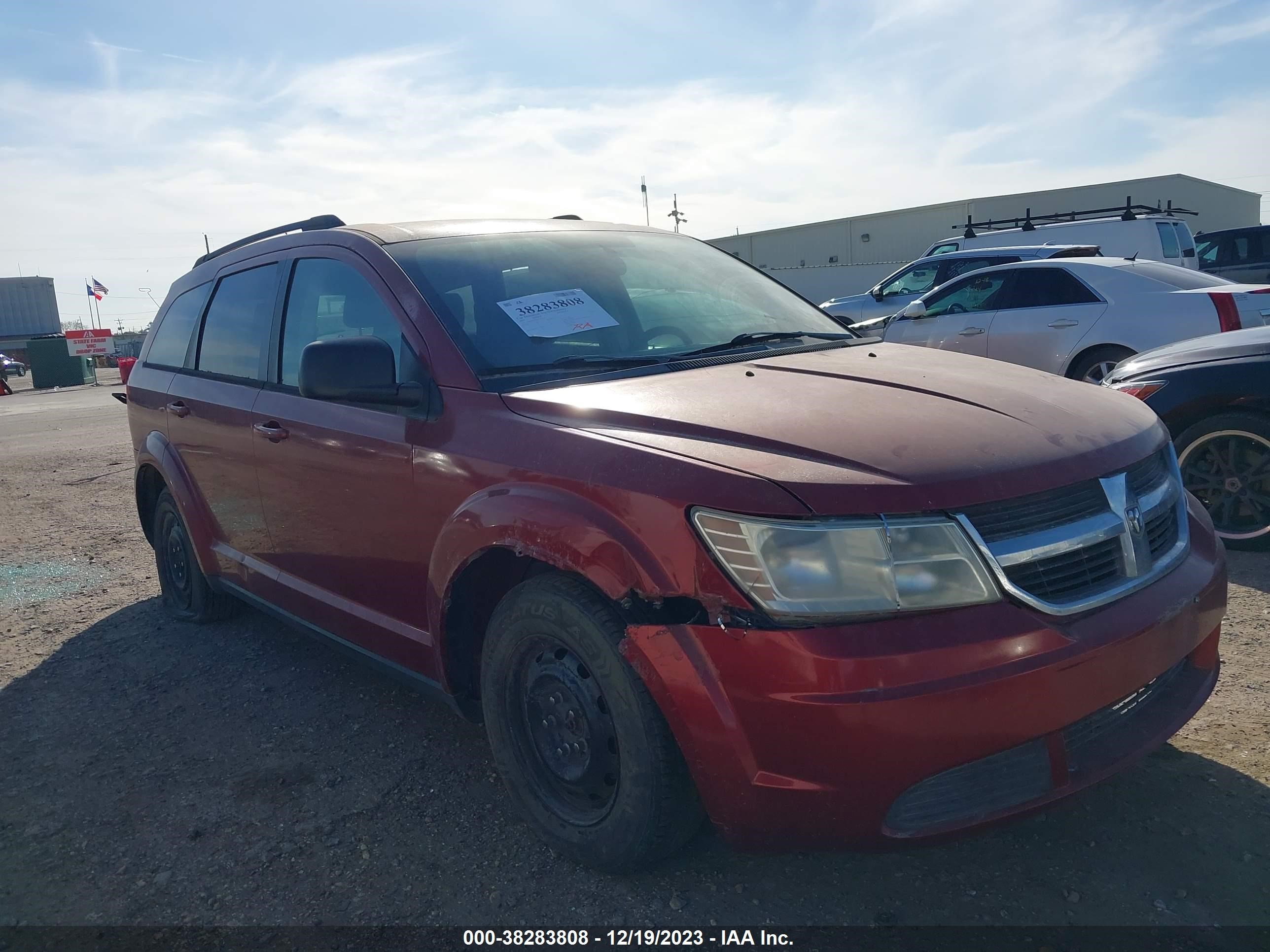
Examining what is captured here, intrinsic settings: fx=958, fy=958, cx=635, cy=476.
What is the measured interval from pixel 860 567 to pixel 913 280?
38.0ft

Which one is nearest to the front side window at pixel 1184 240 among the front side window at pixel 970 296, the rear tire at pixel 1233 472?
the front side window at pixel 970 296

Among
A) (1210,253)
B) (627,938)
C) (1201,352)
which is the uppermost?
(1210,253)

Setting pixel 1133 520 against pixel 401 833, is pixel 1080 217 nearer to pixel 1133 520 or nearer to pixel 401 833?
pixel 1133 520

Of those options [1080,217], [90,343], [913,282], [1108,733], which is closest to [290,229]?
[1108,733]

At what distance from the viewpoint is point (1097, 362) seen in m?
7.93

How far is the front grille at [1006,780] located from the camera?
2004 mm

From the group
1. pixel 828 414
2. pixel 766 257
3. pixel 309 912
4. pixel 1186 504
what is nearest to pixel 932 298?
pixel 1186 504

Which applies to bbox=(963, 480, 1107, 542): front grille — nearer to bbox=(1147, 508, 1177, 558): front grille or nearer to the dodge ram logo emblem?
the dodge ram logo emblem

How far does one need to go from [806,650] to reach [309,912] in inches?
59.0

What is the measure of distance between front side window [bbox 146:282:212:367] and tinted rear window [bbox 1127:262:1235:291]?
6.99 m

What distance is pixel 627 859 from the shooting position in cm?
235

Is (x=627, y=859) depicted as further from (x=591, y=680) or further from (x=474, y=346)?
(x=474, y=346)

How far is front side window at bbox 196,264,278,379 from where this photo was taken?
3.78 meters

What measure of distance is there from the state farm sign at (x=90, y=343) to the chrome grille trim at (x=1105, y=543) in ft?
125
